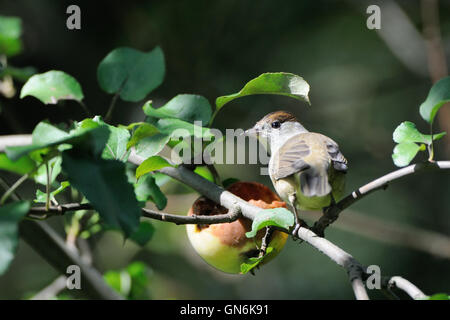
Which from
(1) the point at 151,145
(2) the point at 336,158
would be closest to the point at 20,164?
(1) the point at 151,145

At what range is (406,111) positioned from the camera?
5.32 metres

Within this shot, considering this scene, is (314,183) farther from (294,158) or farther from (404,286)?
(404,286)

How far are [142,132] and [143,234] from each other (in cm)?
73

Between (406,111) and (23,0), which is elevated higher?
(23,0)

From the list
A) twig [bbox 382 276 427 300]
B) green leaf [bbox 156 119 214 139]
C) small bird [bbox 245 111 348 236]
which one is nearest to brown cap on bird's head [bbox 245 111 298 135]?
small bird [bbox 245 111 348 236]

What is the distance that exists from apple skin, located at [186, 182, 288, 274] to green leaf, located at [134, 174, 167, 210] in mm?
185

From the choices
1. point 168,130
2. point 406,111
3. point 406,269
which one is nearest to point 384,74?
Result: point 406,111

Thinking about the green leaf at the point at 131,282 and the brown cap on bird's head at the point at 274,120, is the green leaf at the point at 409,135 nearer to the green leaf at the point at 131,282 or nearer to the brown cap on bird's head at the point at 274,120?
the brown cap on bird's head at the point at 274,120

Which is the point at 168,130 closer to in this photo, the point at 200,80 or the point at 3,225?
the point at 3,225

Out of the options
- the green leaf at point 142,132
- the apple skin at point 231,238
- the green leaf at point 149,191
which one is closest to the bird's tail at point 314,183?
the apple skin at point 231,238

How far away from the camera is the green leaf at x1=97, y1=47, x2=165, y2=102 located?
1.84 m

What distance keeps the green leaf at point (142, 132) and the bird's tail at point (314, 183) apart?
21.9 inches

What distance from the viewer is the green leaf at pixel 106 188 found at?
99 centimetres
